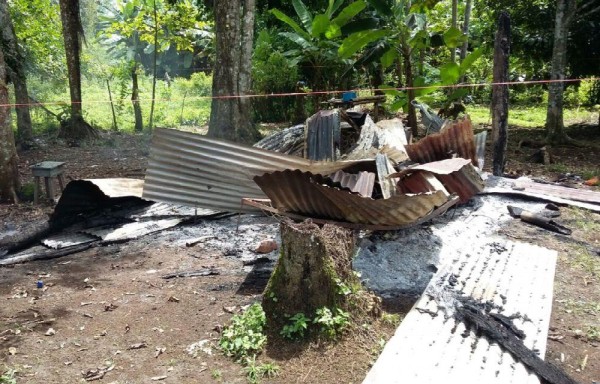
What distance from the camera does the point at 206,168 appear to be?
5.80 m

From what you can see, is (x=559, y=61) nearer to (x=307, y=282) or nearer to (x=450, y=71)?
(x=450, y=71)

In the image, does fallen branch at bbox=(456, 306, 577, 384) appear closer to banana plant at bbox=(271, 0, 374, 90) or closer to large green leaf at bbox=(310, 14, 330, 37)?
banana plant at bbox=(271, 0, 374, 90)

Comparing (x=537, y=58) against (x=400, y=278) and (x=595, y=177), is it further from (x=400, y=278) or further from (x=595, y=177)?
(x=400, y=278)

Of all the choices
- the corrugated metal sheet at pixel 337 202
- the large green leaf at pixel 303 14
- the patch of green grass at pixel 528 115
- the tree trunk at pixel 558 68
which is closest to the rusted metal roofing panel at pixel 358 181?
the corrugated metal sheet at pixel 337 202

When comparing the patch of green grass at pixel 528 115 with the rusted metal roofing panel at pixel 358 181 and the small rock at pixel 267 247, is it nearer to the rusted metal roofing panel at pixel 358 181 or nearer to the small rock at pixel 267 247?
the rusted metal roofing panel at pixel 358 181

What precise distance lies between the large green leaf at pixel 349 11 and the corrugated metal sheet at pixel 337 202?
6.02 meters

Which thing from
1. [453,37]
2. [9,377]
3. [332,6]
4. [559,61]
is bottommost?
[9,377]

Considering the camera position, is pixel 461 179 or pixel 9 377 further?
pixel 461 179

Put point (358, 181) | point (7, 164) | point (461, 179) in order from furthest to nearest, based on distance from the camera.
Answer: point (7, 164) → point (461, 179) → point (358, 181)

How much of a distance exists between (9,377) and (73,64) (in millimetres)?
9989

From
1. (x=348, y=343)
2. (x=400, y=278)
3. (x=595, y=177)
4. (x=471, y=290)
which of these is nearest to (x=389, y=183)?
(x=400, y=278)

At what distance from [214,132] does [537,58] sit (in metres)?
7.72

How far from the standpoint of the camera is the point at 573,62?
11.8 meters

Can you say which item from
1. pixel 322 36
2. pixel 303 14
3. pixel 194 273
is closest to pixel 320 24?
pixel 322 36
